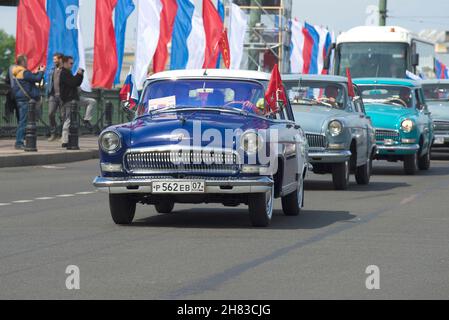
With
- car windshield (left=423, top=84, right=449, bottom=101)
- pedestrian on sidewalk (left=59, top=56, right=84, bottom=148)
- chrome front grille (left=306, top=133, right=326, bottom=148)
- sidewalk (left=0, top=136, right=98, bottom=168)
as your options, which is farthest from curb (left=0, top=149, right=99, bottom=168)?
car windshield (left=423, top=84, right=449, bottom=101)

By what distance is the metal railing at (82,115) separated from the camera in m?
33.6

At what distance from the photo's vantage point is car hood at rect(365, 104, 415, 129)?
2542 cm

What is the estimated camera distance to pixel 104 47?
3700cm

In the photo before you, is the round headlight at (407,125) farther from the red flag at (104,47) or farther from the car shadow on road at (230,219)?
the red flag at (104,47)

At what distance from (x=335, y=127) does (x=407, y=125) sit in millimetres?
5253

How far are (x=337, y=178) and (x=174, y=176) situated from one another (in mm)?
7623

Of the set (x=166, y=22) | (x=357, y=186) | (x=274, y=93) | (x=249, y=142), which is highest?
(x=166, y=22)

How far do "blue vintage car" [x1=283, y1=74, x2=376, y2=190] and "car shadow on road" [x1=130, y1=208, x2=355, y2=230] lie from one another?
423 centimetres

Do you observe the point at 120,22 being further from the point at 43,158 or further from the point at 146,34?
the point at 43,158

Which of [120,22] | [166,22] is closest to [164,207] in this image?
[120,22]

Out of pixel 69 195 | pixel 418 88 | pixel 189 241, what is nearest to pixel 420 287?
pixel 189 241

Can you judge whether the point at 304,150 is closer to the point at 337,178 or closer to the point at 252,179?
the point at 252,179

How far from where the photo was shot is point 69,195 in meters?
18.7

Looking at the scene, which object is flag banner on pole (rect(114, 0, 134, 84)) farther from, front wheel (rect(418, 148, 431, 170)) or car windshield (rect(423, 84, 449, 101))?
front wheel (rect(418, 148, 431, 170))
